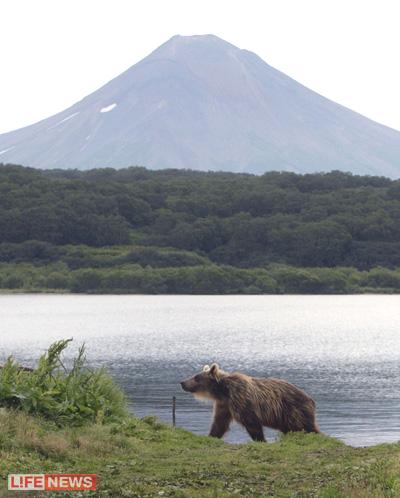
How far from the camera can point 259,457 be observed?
67.2ft

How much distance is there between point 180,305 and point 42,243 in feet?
165

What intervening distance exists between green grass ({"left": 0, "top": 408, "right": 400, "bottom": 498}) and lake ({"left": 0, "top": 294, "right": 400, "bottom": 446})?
9.95 metres

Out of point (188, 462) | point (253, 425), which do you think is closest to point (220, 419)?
point (253, 425)

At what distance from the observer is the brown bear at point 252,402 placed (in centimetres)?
2428

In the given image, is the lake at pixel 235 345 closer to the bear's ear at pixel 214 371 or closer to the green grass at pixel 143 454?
the bear's ear at pixel 214 371

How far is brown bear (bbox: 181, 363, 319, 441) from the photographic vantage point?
79.7 ft

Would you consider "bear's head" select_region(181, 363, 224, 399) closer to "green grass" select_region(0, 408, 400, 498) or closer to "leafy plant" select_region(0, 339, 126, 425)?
"green grass" select_region(0, 408, 400, 498)

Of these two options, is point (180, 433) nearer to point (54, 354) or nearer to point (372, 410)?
point (54, 354)

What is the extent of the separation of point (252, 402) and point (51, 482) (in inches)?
348

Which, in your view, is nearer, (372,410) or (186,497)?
(186,497)

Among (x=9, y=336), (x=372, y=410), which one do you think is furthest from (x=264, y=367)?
(x=9, y=336)

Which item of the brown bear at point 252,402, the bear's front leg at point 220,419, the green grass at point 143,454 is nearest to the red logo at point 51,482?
the green grass at point 143,454

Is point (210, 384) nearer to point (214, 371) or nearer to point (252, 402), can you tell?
point (214, 371)

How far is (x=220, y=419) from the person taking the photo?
81.9 ft
